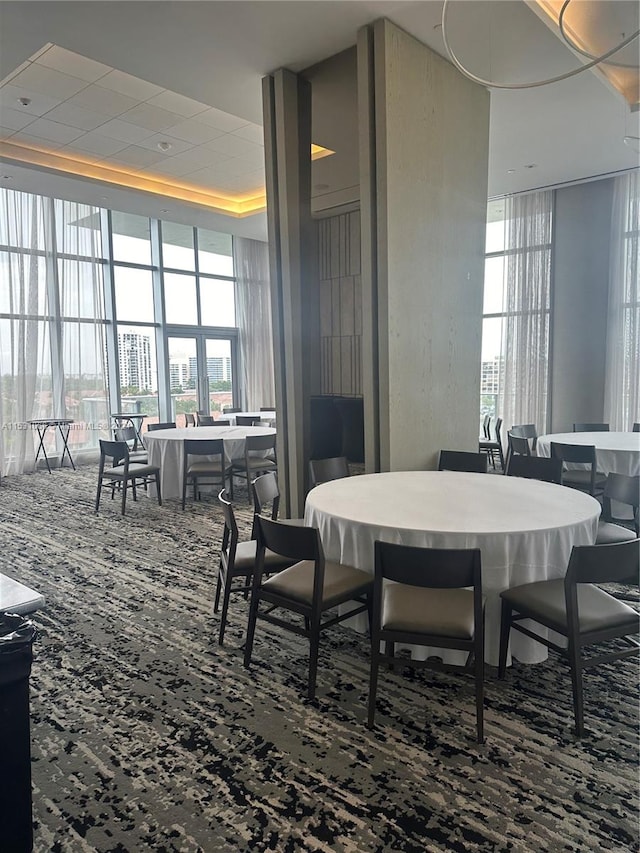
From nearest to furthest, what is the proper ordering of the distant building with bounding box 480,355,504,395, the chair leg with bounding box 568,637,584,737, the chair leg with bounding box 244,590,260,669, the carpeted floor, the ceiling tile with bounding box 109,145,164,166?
the carpeted floor < the chair leg with bounding box 568,637,584,737 < the chair leg with bounding box 244,590,260,669 < the ceiling tile with bounding box 109,145,164,166 < the distant building with bounding box 480,355,504,395

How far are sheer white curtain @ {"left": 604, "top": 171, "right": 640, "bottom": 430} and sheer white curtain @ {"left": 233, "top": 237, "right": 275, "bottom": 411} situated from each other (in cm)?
667

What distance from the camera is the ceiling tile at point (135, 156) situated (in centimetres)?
690

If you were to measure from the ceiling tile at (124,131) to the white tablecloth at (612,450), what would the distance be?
18.7ft

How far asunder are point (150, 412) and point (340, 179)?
227 inches

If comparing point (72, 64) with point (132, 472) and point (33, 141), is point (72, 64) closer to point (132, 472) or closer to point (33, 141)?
point (33, 141)

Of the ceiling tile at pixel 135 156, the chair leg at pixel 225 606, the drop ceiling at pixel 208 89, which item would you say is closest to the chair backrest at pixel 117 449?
the chair leg at pixel 225 606

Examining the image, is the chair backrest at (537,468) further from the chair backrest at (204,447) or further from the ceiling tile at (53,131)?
the ceiling tile at (53,131)

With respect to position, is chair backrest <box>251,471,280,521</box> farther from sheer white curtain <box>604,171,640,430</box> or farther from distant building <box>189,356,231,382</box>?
distant building <box>189,356,231,382</box>

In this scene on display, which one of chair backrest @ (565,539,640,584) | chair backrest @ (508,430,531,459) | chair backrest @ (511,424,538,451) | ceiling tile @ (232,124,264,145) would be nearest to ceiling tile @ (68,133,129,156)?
ceiling tile @ (232,124,264,145)

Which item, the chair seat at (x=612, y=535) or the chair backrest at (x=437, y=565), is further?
the chair seat at (x=612, y=535)

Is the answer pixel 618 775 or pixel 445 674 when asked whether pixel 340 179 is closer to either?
pixel 445 674

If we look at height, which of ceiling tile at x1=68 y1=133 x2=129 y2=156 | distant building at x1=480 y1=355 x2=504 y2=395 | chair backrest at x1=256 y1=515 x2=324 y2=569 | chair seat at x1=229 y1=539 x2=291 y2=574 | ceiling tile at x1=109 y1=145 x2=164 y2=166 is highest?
ceiling tile at x1=109 y1=145 x2=164 y2=166

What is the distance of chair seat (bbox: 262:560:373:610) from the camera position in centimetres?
258

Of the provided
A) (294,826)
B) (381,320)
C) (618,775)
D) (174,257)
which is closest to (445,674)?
(618,775)
